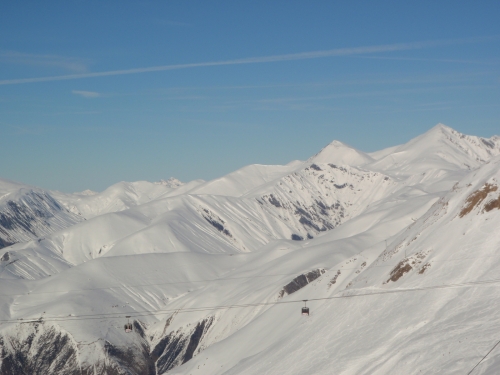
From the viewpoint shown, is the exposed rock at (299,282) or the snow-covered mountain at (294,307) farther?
the exposed rock at (299,282)

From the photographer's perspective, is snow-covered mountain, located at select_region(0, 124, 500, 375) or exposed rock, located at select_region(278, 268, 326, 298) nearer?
snow-covered mountain, located at select_region(0, 124, 500, 375)

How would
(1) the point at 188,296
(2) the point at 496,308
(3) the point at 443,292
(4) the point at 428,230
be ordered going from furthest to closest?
(1) the point at 188,296, (4) the point at 428,230, (3) the point at 443,292, (2) the point at 496,308

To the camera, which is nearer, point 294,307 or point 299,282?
point 294,307

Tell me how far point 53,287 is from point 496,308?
446 feet

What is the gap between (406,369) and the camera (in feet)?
119

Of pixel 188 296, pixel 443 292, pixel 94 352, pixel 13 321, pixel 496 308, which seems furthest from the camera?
pixel 188 296

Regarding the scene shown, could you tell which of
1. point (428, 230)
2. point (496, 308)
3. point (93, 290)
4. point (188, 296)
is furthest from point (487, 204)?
point (93, 290)

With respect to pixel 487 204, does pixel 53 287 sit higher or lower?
higher

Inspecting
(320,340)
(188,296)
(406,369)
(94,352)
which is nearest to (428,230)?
(320,340)

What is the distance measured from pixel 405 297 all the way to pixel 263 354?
13.5 meters

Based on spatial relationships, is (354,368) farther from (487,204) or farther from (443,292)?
(487,204)

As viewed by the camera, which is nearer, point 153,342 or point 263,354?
point 263,354

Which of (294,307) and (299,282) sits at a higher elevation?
(299,282)

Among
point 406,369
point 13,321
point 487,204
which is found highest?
point 13,321
